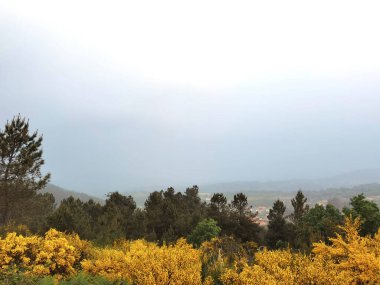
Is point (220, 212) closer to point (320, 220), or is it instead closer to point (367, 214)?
point (320, 220)

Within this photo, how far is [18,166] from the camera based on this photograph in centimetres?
3061

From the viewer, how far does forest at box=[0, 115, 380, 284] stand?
10.2 meters

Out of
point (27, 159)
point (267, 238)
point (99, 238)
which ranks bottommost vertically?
point (267, 238)

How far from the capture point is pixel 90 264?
13.2m

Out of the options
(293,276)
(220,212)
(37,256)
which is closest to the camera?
(293,276)

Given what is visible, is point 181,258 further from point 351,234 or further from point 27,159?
point 27,159

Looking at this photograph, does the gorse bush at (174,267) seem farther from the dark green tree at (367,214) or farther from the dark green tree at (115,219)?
the dark green tree at (367,214)

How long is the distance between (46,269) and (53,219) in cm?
1516

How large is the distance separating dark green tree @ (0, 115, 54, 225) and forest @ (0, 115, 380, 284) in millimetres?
82

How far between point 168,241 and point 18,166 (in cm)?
1548

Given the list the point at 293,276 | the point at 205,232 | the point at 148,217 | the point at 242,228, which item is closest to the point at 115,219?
the point at 205,232

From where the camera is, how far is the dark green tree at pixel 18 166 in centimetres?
2988

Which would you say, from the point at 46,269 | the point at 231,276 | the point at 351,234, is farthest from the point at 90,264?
the point at 351,234

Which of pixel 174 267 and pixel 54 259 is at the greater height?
pixel 174 267
